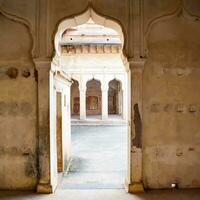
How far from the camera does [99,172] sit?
20.0 ft

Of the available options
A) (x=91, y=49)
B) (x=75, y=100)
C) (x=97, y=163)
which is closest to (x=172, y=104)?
(x=97, y=163)

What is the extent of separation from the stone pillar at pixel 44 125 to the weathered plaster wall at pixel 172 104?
59.2 inches

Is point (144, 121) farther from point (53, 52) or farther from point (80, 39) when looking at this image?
point (80, 39)

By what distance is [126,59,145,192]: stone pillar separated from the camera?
14.3 ft

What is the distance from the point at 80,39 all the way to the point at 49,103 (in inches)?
416

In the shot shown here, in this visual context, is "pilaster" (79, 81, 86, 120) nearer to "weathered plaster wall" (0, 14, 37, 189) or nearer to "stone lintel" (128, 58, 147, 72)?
"weathered plaster wall" (0, 14, 37, 189)

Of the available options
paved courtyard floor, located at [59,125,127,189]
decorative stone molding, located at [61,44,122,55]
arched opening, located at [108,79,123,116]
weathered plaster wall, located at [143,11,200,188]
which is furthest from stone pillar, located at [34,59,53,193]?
arched opening, located at [108,79,123,116]

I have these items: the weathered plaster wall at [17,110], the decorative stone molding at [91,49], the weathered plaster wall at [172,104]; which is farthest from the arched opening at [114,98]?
the weathered plaster wall at [17,110]

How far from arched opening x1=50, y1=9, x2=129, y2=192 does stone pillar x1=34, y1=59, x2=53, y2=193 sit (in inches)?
6.7

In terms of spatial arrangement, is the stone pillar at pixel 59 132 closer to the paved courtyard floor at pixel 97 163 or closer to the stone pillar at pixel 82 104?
the paved courtyard floor at pixel 97 163

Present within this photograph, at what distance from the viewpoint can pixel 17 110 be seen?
4441 mm

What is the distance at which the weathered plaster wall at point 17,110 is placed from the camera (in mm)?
4398

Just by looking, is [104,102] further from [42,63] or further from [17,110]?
[42,63]

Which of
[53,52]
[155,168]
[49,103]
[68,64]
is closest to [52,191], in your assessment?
[49,103]
